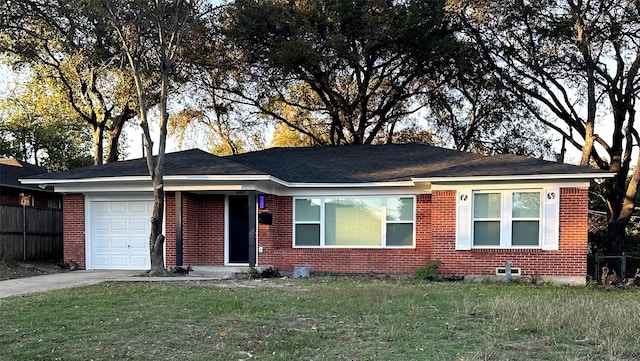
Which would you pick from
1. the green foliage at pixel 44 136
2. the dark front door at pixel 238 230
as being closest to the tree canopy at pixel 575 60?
the dark front door at pixel 238 230

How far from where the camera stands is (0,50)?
834 inches

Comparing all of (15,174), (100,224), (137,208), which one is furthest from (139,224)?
(15,174)

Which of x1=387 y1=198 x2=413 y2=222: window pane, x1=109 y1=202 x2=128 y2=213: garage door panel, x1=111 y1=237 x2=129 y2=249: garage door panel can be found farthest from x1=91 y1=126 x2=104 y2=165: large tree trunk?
x1=387 y1=198 x2=413 y2=222: window pane

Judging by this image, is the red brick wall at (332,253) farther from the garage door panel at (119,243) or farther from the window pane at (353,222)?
the garage door panel at (119,243)

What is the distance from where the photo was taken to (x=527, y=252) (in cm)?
1343

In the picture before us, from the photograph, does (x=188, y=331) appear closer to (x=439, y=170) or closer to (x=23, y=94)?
(x=439, y=170)

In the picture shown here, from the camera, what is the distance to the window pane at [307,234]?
15.3 metres

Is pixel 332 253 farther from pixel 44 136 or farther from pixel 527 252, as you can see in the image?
pixel 44 136

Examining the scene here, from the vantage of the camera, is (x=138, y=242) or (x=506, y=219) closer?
(x=506, y=219)

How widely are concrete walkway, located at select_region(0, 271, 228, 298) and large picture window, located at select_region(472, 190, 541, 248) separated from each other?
22.8ft

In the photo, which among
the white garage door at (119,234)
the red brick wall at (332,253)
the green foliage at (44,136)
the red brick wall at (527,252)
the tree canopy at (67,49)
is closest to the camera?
the red brick wall at (527,252)

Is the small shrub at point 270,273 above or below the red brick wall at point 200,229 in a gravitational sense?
below

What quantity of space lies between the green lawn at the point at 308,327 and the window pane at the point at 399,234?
4.80 meters

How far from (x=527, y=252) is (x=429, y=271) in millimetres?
2473
